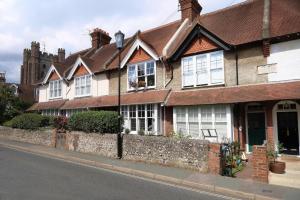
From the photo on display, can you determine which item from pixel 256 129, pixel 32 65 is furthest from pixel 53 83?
pixel 32 65

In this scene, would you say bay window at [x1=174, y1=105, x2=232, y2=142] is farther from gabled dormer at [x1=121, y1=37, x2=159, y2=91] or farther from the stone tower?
the stone tower

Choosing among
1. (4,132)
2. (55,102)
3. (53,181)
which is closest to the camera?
(53,181)

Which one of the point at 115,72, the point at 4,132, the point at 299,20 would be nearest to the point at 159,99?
the point at 115,72

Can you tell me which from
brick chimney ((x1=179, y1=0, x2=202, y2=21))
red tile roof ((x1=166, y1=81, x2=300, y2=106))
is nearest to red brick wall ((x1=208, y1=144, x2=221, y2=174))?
red tile roof ((x1=166, y1=81, x2=300, y2=106))

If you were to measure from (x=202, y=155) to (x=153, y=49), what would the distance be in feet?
33.3

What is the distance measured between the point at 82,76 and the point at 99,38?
688cm

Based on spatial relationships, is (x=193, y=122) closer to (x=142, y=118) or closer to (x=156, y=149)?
(x=142, y=118)

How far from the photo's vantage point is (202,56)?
55.2 feet

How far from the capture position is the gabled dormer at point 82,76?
24.4 meters

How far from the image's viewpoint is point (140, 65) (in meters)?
20.2

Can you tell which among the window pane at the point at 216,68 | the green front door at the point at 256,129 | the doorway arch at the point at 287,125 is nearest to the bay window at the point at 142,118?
the window pane at the point at 216,68

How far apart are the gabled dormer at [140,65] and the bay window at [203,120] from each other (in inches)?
133

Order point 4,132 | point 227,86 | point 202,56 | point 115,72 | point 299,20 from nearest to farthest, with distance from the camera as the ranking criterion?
point 299,20 → point 227,86 → point 202,56 → point 115,72 → point 4,132

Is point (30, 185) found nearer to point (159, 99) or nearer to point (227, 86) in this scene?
point (159, 99)
